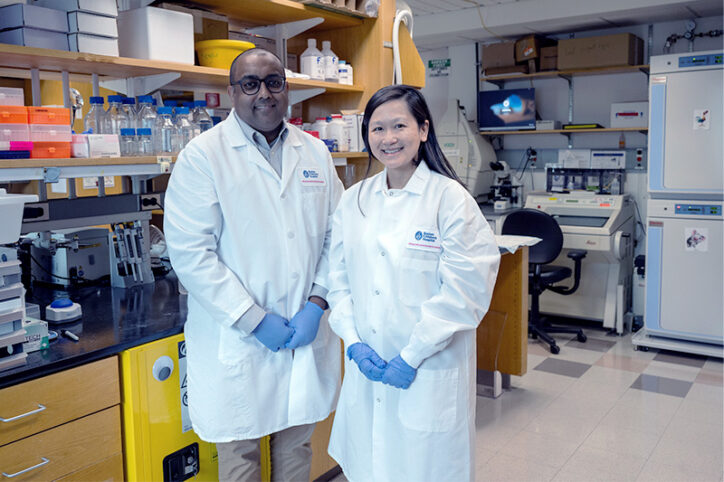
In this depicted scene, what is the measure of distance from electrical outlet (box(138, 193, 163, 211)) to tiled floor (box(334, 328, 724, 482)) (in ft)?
4.29

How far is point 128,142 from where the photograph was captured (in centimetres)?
219

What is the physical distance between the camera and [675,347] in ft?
13.9

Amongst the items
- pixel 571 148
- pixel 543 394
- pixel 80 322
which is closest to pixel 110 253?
pixel 80 322

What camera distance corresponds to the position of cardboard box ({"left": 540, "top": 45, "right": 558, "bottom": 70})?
5.25 m

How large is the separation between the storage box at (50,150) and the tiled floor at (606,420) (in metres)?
1.61

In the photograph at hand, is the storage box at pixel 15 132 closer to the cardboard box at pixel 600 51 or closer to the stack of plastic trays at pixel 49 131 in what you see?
the stack of plastic trays at pixel 49 131

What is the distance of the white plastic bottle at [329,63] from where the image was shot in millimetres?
2887

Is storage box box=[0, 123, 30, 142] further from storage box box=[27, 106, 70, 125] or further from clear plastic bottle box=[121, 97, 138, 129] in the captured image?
clear plastic bottle box=[121, 97, 138, 129]

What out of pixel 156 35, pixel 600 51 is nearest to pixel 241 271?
pixel 156 35

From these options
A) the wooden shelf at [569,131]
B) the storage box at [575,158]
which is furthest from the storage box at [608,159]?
the wooden shelf at [569,131]

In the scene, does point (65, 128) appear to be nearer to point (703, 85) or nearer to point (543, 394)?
point (543, 394)

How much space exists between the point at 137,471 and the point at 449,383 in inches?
37.4

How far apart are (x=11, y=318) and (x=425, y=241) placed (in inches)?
40.5

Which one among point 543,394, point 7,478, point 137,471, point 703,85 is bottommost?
point 543,394
